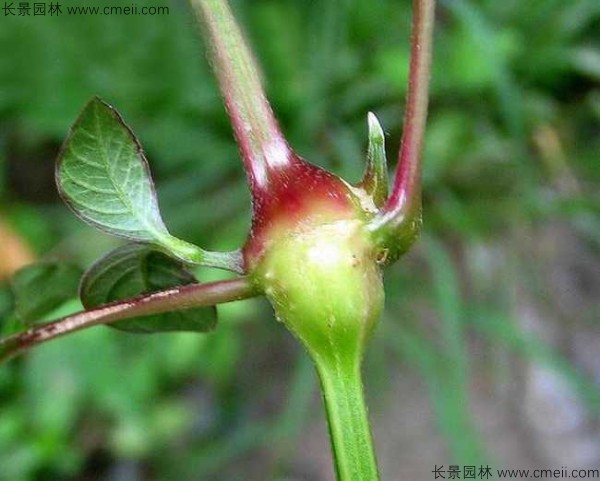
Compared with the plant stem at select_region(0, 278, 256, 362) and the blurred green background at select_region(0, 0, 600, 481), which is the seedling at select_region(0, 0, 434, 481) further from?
the blurred green background at select_region(0, 0, 600, 481)

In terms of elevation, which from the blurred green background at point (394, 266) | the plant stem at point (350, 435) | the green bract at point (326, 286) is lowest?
the plant stem at point (350, 435)

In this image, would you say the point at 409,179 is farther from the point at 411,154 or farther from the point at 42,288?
the point at 42,288

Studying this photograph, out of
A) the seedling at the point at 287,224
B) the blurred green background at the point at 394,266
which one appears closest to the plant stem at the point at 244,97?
the seedling at the point at 287,224

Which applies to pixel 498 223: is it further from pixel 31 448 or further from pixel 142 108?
pixel 31 448

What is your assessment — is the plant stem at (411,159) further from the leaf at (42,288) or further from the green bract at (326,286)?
the leaf at (42,288)

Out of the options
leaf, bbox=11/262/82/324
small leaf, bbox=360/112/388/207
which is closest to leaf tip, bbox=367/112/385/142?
small leaf, bbox=360/112/388/207

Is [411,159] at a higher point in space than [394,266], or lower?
lower

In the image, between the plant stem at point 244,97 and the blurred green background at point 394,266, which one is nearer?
the plant stem at point 244,97

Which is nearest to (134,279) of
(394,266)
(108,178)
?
(108,178)
